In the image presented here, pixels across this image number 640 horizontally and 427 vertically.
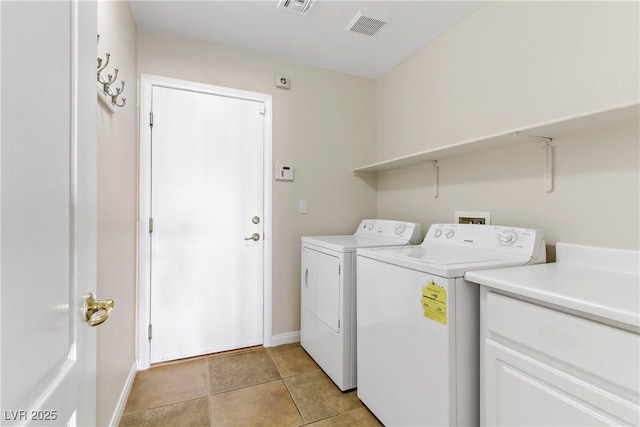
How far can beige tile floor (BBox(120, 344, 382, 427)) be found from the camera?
1.60 metres

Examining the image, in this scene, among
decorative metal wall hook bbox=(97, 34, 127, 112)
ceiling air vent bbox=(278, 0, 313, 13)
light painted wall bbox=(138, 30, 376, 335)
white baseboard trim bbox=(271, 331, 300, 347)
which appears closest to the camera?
decorative metal wall hook bbox=(97, 34, 127, 112)

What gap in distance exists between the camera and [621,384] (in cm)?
74

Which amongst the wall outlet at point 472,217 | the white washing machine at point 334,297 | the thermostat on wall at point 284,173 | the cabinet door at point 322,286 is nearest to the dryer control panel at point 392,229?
the white washing machine at point 334,297

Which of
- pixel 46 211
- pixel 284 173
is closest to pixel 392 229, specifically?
pixel 284 173

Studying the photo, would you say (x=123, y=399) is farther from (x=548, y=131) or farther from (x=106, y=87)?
(x=548, y=131)

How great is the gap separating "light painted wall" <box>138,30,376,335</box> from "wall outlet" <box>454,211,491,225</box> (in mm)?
992

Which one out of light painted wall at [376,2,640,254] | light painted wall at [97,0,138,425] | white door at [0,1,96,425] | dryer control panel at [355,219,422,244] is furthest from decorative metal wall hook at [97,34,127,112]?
light painted wall at [376,2,640,254]

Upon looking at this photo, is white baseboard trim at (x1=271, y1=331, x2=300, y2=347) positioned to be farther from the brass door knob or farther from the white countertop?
the brass door knob

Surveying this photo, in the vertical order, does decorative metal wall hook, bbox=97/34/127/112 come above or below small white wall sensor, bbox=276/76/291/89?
below

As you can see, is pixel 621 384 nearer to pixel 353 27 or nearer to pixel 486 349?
pixel 486 349

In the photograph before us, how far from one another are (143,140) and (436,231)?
7.05ft

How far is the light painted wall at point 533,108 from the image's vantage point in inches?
50.4

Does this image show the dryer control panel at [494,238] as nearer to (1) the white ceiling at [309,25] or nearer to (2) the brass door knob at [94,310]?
(1) the white ceiling at [309,25]

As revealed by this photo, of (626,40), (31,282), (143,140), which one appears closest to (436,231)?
(626,40)
